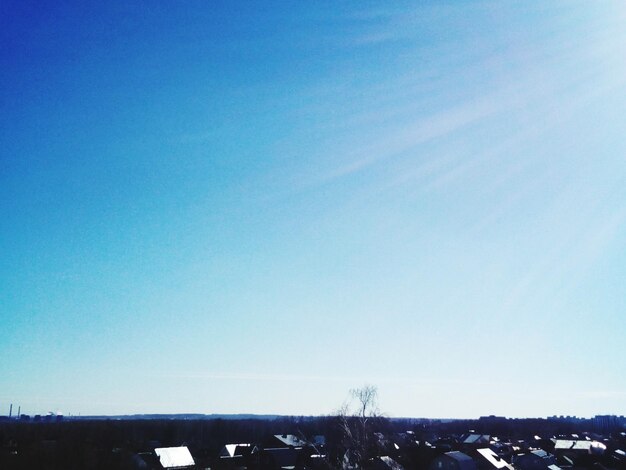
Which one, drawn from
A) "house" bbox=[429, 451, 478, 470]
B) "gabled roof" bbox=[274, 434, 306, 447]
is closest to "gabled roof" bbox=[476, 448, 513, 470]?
"house" bbox=[429, 451, 478, 470]

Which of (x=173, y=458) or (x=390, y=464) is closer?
(x=390, y=464)

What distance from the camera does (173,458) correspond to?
4853cm

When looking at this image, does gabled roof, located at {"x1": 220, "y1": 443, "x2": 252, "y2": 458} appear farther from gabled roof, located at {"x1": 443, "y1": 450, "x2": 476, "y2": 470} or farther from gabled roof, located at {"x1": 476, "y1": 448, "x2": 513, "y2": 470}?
gabled roof, located at {"x1": 476, "y1": 448, "x2": 513, "y2": 470}

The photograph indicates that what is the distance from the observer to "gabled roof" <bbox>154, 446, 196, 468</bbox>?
155 ft

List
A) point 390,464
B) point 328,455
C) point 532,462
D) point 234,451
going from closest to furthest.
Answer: point 390,464 < point 532,462 < point 328,455 < point 234,451

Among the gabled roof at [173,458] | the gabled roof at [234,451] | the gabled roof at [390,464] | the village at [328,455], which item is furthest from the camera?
the gabled roof at [234,451]

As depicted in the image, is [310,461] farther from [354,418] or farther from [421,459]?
[354,418]

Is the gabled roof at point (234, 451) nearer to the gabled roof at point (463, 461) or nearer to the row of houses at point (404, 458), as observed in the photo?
the row of houses at point (404, 458)

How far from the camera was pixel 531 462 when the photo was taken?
53844mm

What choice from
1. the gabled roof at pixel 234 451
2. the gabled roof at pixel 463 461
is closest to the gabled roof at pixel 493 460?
the gabled roof at pixel 463 461

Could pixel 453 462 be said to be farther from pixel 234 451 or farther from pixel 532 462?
pixel 234 451

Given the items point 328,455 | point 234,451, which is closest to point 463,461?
point 328,455

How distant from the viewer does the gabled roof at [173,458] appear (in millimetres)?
47312

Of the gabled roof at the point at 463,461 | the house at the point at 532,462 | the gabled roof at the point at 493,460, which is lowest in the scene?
the house at the point at 532,462
